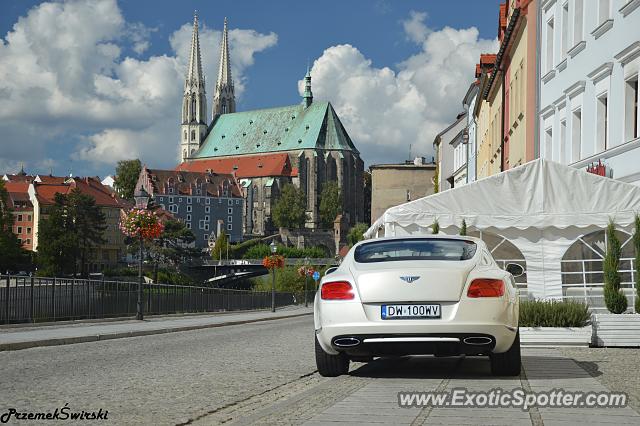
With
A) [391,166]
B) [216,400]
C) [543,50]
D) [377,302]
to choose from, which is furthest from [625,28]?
[391,166]

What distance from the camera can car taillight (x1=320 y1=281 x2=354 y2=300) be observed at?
9.97 meters

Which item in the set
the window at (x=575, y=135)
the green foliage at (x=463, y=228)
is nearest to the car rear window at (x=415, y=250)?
the green foliage at (x=463, y=228)

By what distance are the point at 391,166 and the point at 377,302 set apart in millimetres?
110243

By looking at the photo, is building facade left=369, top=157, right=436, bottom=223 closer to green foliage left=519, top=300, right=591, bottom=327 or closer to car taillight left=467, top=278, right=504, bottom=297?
green foliage left=519, top=300, right=591, bottom=327

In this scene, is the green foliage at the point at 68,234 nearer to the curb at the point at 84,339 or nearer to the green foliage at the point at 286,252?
the green foliage at the point at 286,252

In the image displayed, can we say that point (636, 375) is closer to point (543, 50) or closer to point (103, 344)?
point (103, 344)

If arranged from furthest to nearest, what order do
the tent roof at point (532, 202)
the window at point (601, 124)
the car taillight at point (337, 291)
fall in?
1. the window at point (601, 124)
2. the tent roof at point (532, 202)
3. the car taillight at point (337, 291)

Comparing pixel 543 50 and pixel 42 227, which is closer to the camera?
pixel 543 50

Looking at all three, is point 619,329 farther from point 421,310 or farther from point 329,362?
point 421,310

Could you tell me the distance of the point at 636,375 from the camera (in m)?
10.9

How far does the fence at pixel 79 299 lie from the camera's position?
24.0m

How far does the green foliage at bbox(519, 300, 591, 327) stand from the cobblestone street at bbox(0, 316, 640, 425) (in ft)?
3.37

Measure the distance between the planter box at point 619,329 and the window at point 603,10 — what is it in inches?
392
